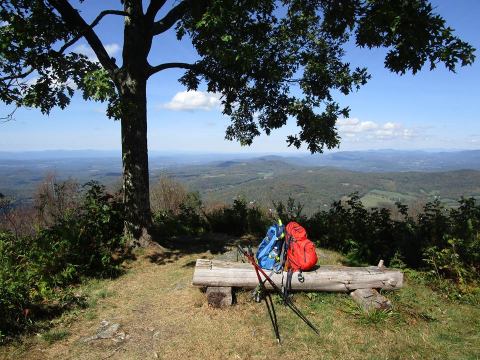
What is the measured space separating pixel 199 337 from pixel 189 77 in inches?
338

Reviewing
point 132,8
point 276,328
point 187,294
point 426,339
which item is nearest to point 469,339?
point 426,339

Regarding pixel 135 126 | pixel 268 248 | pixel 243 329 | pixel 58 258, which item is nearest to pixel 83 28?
pixel 135 126

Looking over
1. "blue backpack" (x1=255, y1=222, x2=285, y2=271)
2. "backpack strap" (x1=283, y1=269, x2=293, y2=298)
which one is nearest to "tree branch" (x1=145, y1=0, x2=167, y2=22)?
"blue backpack" (x1=255, y1=222, x2=285, y2=271)

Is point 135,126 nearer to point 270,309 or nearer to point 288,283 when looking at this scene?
point 288,283

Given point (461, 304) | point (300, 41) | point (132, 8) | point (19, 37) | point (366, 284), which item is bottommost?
point (461, 304)

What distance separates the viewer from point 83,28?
9.20 meters

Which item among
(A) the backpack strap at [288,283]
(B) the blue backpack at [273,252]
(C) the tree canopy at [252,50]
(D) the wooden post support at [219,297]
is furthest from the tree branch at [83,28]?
(A) the backpack strap at [288,283]

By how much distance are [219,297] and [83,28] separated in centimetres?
785

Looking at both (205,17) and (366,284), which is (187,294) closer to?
(366,284)

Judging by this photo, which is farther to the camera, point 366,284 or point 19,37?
point 366,284

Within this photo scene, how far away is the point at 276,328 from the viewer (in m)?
6.25

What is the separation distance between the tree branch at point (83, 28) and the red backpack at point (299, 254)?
22.6 ft

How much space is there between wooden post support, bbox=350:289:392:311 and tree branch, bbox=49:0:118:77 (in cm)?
871

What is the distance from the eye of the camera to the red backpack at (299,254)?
7684 millimetres
